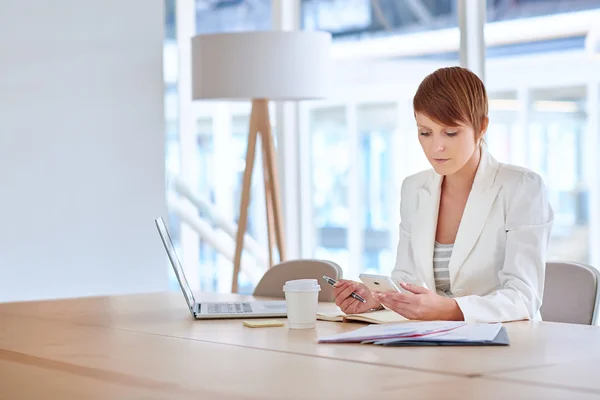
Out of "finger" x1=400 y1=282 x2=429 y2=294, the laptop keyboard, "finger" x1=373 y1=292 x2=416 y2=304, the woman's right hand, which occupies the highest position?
"finger" x1=400 y1=282 x2=429 y2=294

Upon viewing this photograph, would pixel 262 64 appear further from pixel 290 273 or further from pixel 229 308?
pixel 229 308

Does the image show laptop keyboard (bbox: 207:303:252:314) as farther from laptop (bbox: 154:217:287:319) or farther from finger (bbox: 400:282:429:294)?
finger (bbox: 400:282:429:294)

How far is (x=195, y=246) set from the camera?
6.09 m

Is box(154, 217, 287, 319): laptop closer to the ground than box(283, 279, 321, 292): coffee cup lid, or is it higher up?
closer to the ground

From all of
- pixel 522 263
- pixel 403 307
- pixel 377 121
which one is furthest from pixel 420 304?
pixel 377 121

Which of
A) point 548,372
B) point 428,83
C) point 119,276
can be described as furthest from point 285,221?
point 548,372

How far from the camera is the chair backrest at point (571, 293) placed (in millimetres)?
2555

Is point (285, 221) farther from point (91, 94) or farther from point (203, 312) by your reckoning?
point (203, 312)

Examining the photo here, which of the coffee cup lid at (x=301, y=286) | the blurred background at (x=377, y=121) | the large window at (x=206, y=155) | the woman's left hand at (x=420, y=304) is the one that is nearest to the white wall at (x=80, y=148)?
the blurred background at (x=377, y=121)

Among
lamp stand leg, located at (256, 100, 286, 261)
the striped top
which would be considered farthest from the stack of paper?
lamp stand leg, located at (256, 100, 286, 261)

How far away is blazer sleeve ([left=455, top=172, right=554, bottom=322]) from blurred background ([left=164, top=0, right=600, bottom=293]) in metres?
1.97

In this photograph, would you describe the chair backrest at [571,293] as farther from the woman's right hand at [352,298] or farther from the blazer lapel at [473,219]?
the woman's right hand at [352,298]

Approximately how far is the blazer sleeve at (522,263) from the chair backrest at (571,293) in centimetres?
20

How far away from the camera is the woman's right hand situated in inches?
92.5
